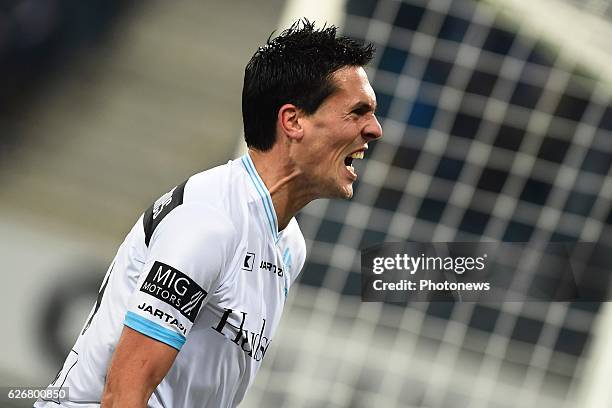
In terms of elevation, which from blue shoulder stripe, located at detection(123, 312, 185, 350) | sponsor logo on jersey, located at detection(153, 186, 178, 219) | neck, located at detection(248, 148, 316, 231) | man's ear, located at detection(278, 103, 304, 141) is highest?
man's ear, located at detection(278, 103, 304, 141)

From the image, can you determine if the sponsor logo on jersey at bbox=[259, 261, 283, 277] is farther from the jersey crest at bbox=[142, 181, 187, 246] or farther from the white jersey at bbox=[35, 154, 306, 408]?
the jersey crest at bbox=[142, 181, 187, 246]

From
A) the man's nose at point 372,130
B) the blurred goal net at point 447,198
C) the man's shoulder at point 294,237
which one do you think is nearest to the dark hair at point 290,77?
the man's nose at point 372,130

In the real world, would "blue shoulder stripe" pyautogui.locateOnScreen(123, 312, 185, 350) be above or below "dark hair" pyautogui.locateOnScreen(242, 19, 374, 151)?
below

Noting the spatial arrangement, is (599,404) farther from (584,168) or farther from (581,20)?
(581,20)

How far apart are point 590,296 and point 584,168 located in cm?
55

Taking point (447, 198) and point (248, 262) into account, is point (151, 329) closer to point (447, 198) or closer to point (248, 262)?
point (248, 262)

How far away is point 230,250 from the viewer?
1733 millimetres

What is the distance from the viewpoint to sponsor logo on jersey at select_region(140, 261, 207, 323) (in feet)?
5.38

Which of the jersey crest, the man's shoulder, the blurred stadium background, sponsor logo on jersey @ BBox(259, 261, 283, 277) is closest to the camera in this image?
the jersey crest

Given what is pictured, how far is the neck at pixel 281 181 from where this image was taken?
1948mm

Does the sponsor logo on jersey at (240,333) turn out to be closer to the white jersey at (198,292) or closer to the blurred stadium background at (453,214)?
the white jersey at (198,292)

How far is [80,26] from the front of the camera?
4699mm

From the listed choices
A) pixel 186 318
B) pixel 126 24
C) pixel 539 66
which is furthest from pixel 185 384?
pixel 126 24

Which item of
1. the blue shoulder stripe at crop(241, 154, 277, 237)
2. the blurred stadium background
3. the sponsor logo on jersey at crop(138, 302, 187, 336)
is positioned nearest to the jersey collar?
the blue shoulder stripe at crop(241, 154, 277, 237)
